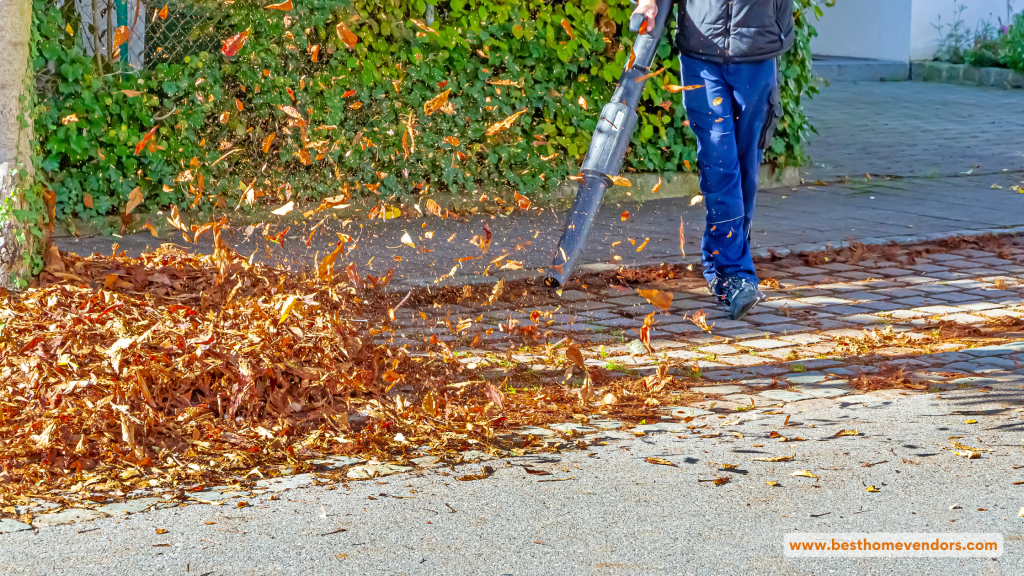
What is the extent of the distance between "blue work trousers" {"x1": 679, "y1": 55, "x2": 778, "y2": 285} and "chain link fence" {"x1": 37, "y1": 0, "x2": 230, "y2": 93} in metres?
3.17

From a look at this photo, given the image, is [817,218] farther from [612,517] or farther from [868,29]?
[868,29]

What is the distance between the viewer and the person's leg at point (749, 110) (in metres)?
6.10

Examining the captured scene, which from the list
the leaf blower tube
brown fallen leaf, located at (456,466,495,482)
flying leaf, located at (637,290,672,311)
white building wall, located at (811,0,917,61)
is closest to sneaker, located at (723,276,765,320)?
flying leaf, located at (637,290,672,311)

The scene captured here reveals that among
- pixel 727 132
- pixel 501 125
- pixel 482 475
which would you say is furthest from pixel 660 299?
pixel 501 125

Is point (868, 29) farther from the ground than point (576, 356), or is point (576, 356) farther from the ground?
point (868, 29)

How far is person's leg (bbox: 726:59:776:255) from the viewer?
20.0ft

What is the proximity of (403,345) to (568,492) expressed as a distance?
1.79m

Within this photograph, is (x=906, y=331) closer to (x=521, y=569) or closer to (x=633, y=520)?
(x=633, y=520)

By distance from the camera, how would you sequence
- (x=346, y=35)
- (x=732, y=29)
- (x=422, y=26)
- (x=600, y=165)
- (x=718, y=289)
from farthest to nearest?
(x=346, y=35)
(x=422, y=26)
(x=600, y=165)
(x=718, y=289)
(x=732, y=29)

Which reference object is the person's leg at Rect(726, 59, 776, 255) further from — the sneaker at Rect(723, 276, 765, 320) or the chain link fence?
the chain link fence

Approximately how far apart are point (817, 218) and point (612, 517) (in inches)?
204

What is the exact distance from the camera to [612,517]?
367 centimetres

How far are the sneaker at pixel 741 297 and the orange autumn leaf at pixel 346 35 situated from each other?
3201 millimetres

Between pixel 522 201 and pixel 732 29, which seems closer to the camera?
pixel 732 29
